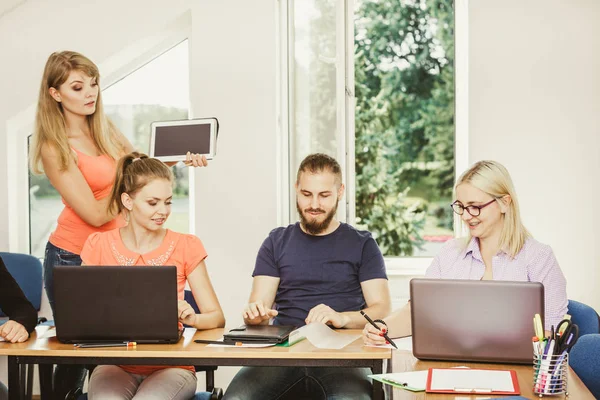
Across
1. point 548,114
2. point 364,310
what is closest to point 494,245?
point 364,310

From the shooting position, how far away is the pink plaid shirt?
2.37 meters

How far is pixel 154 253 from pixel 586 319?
152 centimetres

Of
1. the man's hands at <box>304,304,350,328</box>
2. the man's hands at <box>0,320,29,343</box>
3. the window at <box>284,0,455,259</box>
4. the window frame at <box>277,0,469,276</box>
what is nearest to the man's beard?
the man's hands at <box>304,304,350,328</box>

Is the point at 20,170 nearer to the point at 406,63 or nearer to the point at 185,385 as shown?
the point at 185,385

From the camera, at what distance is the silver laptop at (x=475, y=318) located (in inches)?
76.7

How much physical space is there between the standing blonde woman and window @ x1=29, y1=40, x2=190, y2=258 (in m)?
1.31

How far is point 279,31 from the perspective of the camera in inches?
159

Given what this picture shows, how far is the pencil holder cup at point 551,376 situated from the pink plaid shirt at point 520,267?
0.56m

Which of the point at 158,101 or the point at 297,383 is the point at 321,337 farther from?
the point at 158,101

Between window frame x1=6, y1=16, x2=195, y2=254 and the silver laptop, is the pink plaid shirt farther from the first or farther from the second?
window frame x1=6, y1=16, x2=195, y2=254

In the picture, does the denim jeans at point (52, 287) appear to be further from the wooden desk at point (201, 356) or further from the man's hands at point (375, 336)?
the man's hands at point (375, 336)

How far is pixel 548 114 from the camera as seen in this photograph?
3.86 metres

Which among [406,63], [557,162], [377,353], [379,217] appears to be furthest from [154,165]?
[406,63]

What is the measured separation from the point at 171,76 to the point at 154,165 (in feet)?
5.92
